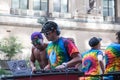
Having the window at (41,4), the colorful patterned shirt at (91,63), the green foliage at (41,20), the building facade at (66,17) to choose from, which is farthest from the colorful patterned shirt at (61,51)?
the window at (41,4)

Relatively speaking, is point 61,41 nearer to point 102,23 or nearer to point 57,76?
point 57,76

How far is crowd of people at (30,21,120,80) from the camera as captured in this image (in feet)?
17.0

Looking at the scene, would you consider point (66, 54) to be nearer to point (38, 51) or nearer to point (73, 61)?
point (73, 61)

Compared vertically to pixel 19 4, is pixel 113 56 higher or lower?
lower

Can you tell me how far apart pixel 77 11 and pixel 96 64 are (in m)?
20.1

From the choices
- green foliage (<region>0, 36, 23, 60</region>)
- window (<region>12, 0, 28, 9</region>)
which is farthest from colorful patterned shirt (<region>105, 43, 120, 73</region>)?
window (<region>12, 0, 28, 9</region>)

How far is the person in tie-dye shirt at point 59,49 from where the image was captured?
5.13m

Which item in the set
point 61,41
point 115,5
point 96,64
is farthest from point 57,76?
point 115,5

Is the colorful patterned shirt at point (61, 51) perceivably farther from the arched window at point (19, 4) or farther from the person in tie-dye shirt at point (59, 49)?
the arched window at point (19, 4)

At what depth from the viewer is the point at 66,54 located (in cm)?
535

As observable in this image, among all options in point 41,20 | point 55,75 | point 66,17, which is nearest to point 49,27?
point 55,75

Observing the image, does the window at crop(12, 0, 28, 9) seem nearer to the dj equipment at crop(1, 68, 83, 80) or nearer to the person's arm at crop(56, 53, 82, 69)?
the person's arm at crop(56, 53, 82, 69)

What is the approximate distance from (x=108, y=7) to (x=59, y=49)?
23560 mm

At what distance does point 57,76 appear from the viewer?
4.30 meters
